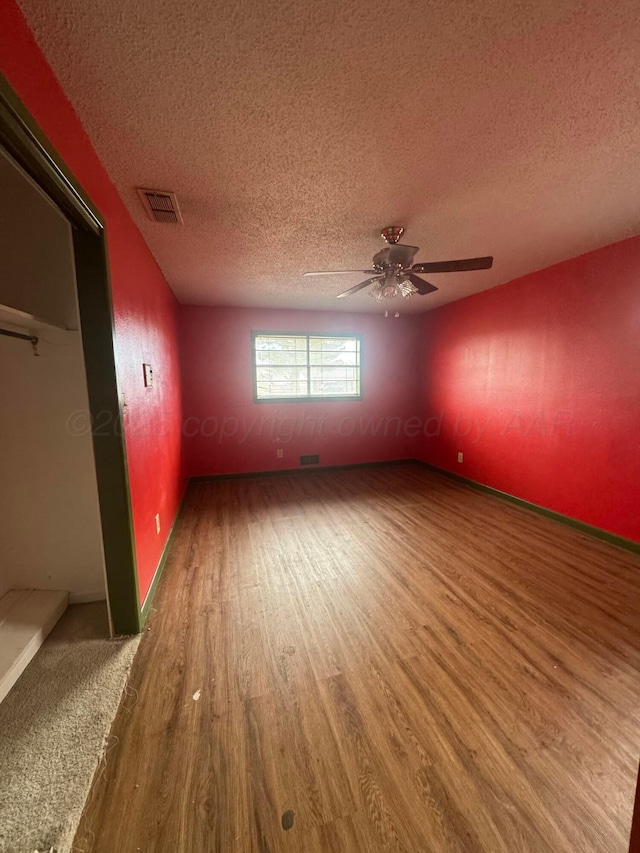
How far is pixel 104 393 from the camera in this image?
1.44 metres

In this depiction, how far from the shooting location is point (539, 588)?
200 cm

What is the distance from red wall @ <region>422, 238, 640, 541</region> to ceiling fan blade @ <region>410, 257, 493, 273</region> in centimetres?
124

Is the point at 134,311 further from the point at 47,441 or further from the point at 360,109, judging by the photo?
the point at 360,109

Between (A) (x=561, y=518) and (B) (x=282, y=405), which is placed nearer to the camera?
(A) (x=561, y=518)

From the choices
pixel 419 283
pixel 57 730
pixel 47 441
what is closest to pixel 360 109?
pixel 419 283

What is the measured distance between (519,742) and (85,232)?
9.00 feet

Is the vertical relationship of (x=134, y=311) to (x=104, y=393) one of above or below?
above

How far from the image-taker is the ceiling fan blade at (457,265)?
1.98 m

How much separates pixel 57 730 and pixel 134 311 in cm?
204

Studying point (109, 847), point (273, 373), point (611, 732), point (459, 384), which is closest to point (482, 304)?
point (459, 384)

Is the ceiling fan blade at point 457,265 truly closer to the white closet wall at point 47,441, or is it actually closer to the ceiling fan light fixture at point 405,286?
the ceiling fan light fixture at point 405,286

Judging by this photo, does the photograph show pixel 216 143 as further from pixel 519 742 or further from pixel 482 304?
pixel 482 304

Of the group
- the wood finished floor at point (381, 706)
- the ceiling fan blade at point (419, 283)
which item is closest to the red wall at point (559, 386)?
the wood finished floor at point (381, 706)

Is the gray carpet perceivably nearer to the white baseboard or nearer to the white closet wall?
the white baseboard
